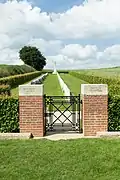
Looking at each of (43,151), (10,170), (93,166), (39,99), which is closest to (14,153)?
(43,151)

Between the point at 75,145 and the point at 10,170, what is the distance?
1966mm

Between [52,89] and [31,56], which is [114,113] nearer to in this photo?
[52,89]

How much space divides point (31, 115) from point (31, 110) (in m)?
0.13

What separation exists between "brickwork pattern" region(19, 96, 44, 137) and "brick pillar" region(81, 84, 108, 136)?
116cm

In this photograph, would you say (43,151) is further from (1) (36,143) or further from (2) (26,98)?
(2) (26,98)

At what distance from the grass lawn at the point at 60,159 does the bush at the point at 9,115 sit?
1015 mm

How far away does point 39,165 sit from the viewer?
18.8 ft

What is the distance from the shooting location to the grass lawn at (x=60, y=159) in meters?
5.25

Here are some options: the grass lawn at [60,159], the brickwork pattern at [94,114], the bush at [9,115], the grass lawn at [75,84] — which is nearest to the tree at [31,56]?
the grass lawn at [75,84]

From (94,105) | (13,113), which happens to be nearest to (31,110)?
(13,113)

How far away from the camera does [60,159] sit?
6.06 metres

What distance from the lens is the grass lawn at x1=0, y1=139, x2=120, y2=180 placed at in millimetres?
5246

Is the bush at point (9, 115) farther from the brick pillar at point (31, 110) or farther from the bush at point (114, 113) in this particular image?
the bush at point (114, 113)

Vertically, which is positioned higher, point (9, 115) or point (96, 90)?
point (96, 90)
